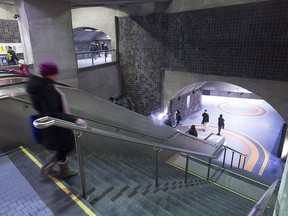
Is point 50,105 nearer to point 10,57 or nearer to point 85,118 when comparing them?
point 85,118

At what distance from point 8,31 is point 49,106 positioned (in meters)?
9.29

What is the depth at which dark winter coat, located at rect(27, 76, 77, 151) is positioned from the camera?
1845 millimetres

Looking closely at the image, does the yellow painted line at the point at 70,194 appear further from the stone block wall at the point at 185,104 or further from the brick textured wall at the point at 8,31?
the brick textured wall at the point at 8,31

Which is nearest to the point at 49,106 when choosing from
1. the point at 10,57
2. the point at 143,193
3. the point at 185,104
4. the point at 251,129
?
the point at 143,193

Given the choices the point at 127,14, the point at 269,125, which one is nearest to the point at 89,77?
the point at 127,14

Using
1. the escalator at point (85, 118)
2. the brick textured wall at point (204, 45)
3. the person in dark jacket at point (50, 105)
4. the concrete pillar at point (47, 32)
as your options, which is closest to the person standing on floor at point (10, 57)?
the concrete pillar at point (47, 32)

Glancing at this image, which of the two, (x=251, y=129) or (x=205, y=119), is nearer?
(x=205, y=119)

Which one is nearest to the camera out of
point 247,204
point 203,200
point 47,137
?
point 47,137

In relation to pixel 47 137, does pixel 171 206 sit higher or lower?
lower

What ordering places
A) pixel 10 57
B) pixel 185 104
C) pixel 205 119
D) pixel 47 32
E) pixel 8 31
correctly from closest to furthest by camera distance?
1. pixel 47 32
2. pixel 10 57
3. pixel 8 31
4. pixel 205 119
5. pixel 185 104

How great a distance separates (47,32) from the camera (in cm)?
596

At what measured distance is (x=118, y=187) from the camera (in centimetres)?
235

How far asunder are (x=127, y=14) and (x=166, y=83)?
337cm

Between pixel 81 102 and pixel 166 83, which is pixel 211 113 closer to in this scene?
pixel 166 83
